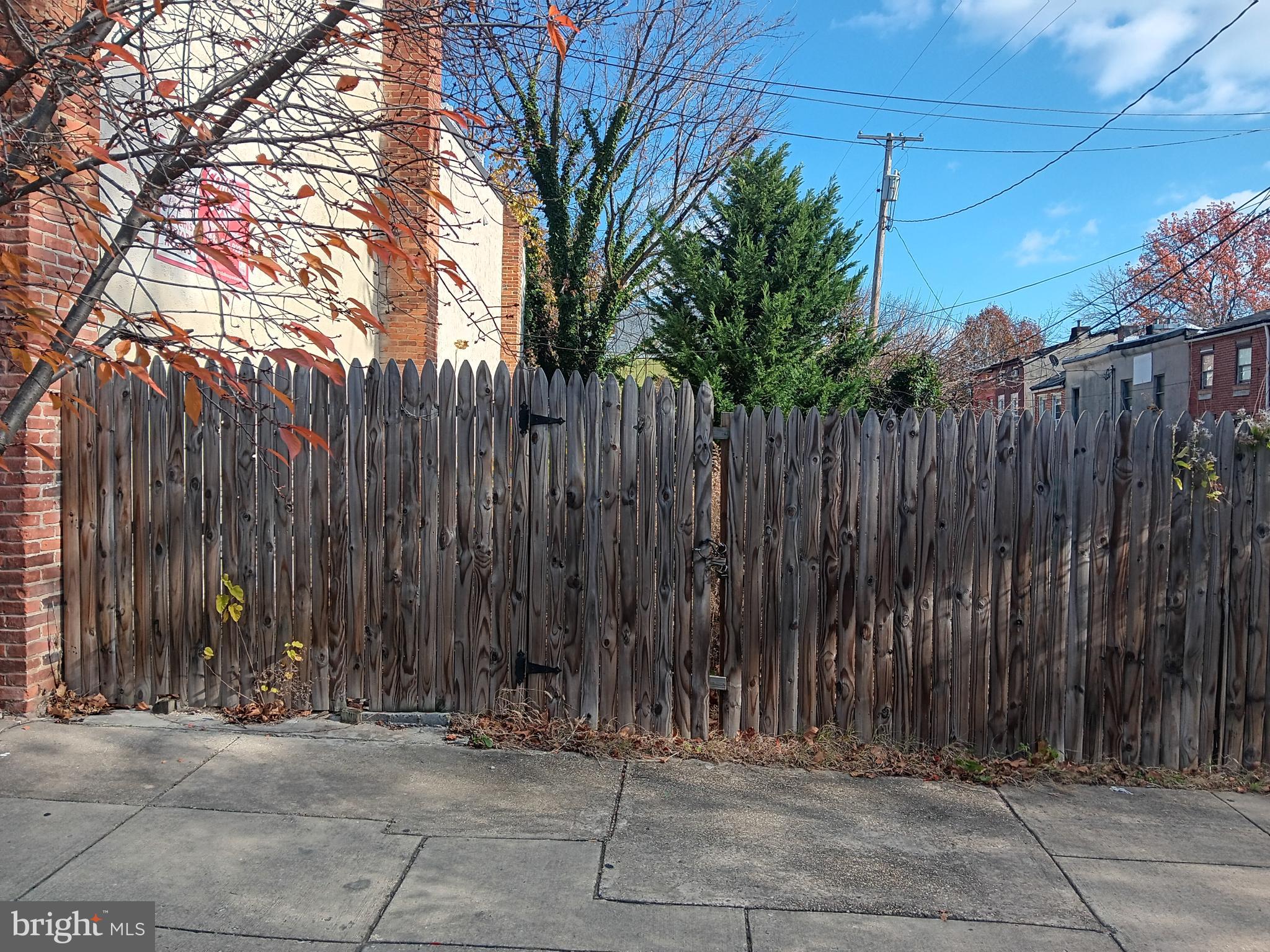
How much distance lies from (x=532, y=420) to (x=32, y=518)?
112 inches

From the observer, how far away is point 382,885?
3.63m

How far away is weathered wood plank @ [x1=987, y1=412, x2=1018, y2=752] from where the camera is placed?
516 cm

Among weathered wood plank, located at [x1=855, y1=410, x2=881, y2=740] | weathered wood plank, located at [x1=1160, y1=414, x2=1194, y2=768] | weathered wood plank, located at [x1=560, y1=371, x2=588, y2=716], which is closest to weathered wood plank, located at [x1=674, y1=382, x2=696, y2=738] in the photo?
weathered wood plank, located at [x1=560, y1=371, x2=588, y2=716]

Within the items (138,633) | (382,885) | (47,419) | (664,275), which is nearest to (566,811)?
(382,885)

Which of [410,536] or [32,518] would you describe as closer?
[32,518]

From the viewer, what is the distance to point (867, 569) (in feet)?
17.1

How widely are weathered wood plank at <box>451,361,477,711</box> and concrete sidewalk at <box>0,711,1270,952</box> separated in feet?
1.60

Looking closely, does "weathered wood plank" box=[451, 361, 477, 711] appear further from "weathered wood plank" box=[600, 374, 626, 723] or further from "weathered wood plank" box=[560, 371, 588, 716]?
"weathered wood plank" box=[600, 374, 626, 723]

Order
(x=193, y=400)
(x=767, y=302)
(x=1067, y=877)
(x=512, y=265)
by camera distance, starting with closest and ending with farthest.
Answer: (x=193, y=400), (x=1067, y=877), (x=767, y=302), (x=512, y=265)

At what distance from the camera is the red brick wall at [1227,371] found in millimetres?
28938

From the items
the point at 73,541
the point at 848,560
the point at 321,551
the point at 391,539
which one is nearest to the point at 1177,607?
the point at 848,560

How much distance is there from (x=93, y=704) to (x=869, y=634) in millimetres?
4494

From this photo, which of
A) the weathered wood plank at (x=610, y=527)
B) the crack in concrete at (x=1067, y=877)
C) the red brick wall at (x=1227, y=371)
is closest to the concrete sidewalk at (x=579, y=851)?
the crack in concrete at (x=1067, y=877)

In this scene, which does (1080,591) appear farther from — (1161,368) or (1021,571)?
(1161,368)
